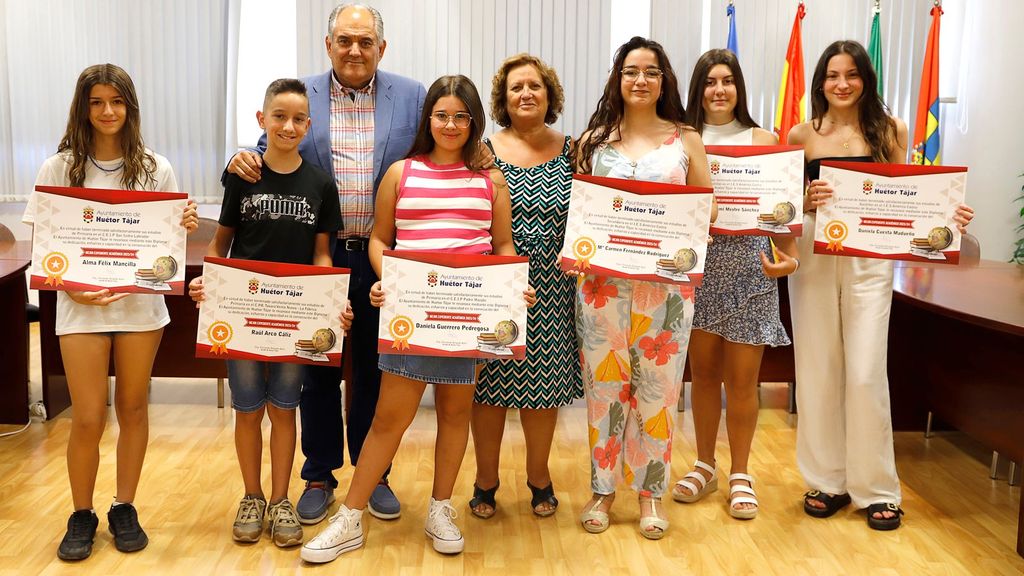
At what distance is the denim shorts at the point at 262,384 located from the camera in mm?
2641

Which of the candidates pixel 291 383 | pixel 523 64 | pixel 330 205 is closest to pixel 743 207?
pixel 523 64

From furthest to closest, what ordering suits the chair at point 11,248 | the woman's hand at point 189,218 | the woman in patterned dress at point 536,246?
the chair at point 11,248, the woman in patterned dress at point 536,246, the woman's hand at point 189,218

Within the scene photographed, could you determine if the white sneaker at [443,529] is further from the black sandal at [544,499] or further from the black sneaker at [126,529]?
the black sneaker at [126,529]

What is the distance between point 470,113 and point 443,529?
1.27 meters

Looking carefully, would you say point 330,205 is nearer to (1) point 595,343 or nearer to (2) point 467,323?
(2) point 467,323

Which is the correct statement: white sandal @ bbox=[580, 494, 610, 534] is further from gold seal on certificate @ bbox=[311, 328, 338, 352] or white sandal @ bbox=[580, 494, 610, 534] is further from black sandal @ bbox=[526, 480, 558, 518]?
gold seal on certificate @ bbox=[311, 328, 338, 352]

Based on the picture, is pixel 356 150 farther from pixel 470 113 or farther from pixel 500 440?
pixel 500 440

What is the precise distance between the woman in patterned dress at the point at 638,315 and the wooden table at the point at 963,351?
103 centimetres

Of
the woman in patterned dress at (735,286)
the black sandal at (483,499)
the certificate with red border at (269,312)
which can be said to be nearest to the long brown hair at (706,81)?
the woman in patterned dress at (735,286)

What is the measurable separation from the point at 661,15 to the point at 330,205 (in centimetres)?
447

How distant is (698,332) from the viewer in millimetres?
3113

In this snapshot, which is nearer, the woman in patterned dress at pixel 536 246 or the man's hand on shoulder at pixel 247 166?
the man's hand on shoulder at pixel 247 166

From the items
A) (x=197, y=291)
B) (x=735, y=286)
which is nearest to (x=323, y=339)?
(x=197, y=291)

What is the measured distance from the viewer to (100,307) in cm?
251
